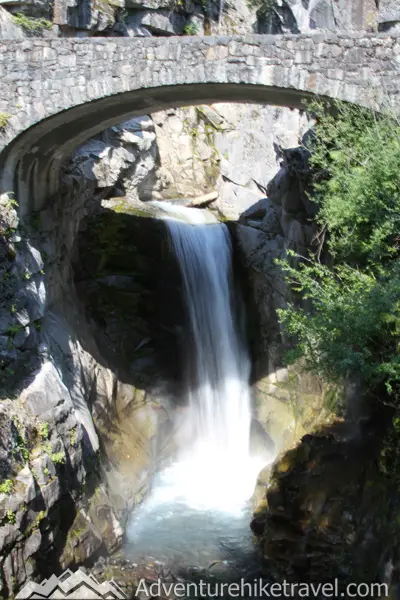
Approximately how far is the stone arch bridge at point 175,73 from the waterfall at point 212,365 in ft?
17.4

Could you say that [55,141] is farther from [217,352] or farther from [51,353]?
[217,352]

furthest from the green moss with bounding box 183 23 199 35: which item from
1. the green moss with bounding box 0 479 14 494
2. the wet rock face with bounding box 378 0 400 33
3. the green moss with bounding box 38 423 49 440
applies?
the green moss with bounding box 0 479 14 494

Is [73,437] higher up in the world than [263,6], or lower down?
lower down

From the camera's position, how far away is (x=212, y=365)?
1431 cm

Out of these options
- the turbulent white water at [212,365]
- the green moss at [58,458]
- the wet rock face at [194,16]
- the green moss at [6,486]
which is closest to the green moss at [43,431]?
the green moss at [58,458]

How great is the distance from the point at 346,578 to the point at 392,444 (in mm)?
1928

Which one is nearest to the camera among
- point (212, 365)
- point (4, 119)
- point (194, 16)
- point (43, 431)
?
point (43, 431)

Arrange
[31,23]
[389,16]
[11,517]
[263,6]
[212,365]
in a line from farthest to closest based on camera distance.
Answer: [263,6]
[31,23]
[212,365]
[389,16]
[11,517]

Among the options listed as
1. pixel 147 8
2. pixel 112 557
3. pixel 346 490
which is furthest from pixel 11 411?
pixel 147 8

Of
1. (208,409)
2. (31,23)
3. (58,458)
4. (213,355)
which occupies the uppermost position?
(31,23)

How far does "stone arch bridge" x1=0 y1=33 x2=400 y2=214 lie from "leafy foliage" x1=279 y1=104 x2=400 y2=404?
56 cm

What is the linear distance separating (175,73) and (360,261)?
4.24 metres

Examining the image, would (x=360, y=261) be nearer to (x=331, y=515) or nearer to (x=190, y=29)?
(x=331, y=515)

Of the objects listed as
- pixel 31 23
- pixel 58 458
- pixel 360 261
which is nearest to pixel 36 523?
pixel 58 458
